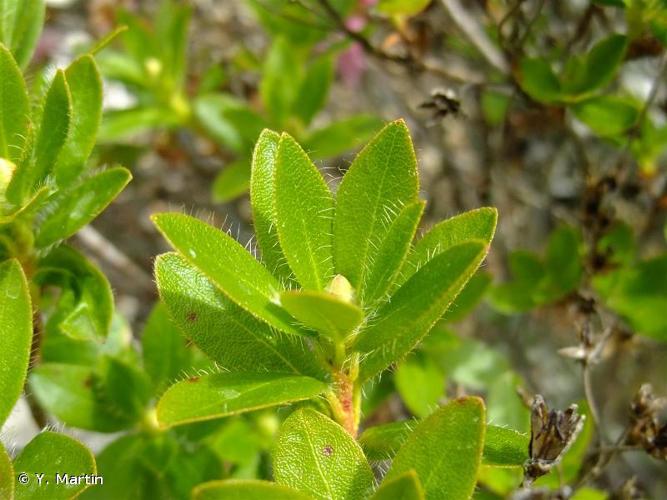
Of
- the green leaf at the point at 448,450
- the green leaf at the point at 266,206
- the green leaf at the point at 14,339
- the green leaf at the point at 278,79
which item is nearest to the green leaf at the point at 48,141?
the green leaf at the point at 14,339

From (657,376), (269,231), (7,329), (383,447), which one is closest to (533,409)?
(383,447)

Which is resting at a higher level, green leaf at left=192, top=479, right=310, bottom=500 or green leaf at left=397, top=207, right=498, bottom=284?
green leaf at left=397, top=207, right=498, bottom=284

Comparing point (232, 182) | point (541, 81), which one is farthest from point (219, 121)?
point (541, 81)

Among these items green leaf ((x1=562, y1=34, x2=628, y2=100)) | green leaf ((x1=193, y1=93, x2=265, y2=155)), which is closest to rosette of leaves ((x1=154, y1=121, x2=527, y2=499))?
green leaf ((x1=562, y1=34, x2=628, y2=100))

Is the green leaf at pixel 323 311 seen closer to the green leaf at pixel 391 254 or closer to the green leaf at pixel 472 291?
the green leaf at pixel 391 254

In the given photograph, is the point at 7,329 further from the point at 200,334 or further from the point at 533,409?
the point at 533,409

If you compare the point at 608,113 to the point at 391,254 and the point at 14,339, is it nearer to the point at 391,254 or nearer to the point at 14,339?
the point at 391,254

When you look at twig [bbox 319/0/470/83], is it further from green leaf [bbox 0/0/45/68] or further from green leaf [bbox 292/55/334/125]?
green leaf [bbox 0/0/45/68]
